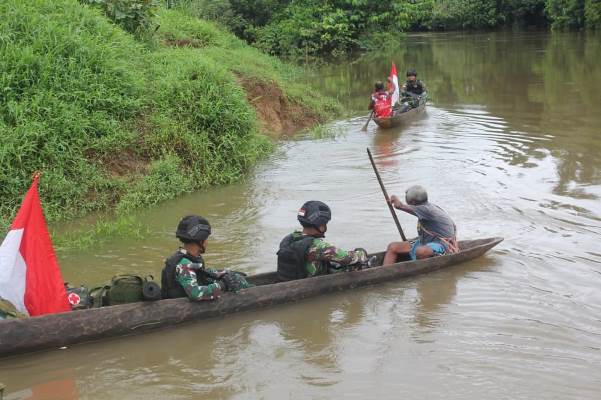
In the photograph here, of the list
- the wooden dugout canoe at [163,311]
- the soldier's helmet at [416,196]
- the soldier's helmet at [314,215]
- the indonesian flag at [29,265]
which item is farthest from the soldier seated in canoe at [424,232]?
the indonesian flag at [29,265]

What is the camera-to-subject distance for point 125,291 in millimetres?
6023

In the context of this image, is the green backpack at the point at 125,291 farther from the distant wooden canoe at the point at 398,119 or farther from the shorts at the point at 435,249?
the distant wooden canoe at the point at 398,119

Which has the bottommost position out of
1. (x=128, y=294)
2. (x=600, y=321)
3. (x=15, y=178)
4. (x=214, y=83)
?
(x=600, y=321)

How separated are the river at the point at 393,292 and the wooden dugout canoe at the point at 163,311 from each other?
4.8 inches

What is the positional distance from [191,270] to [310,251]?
4.09ft

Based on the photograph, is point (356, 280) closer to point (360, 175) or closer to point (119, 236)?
point (119, 236)

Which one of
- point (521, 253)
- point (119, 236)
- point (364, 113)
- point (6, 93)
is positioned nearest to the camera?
point (521, 253)

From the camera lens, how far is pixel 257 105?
52.1ft

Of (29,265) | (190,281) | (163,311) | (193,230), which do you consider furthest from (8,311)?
(193,230)

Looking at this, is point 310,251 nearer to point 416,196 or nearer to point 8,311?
point 416,196

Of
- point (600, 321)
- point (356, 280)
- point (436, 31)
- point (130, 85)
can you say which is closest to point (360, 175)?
point (130, 85)

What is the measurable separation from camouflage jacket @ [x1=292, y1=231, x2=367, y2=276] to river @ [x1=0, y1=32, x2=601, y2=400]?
29 cm

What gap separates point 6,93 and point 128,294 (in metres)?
5.25

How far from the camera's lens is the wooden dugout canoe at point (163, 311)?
5562mm
